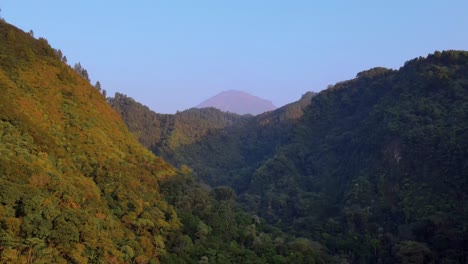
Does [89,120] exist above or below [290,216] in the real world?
above

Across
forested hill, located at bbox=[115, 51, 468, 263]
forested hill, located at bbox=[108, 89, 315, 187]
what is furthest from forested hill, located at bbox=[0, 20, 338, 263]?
forested hill, located at bbox=[108, 89, 315, 187]

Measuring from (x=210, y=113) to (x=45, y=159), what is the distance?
94131 millimetres

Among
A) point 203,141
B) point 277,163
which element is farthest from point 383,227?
point 203,141

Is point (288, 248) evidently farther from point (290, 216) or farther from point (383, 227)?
point (290, 216)

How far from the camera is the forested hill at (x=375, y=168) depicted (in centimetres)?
3634

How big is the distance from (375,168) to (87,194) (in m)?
31.6

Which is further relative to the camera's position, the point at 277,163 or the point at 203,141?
the point at 203,141

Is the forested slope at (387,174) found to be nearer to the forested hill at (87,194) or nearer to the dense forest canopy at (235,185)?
the dense forest canopy at (235,185)

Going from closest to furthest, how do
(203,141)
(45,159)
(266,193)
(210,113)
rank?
(45,159) → (266,193) → (203,141) → (210,113)

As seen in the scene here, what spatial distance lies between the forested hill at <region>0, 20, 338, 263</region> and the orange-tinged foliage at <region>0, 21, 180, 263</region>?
5 centimetres

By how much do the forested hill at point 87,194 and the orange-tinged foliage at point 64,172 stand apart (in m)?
0.05

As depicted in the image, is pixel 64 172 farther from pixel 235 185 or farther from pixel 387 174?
pixel 235 185

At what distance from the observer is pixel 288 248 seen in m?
33.2

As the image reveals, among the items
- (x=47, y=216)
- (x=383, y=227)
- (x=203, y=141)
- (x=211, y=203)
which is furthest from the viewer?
(x=203, y=141)
